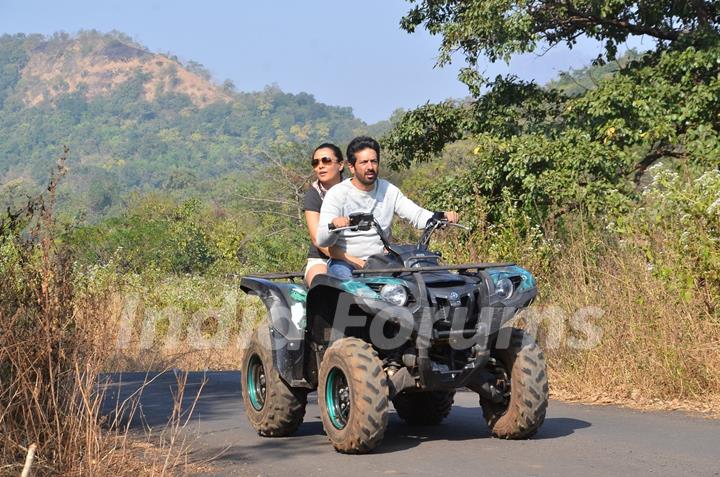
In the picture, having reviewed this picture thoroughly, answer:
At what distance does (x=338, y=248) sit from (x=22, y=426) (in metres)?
2.85

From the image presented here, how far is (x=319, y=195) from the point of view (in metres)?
9.43

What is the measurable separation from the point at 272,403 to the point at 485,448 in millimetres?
1877

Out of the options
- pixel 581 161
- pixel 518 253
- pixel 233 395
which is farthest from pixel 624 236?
pixel 581 161

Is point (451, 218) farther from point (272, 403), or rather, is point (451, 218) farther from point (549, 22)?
point (549, 22)

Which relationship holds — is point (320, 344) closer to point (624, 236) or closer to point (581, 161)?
point (624, 236)

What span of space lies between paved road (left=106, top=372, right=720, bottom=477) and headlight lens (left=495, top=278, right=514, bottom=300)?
3.31ft

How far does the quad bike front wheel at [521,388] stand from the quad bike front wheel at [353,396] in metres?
0.93

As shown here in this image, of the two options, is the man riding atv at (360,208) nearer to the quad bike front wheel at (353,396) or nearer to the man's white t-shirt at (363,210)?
the man's white t-shirt at (363,210)

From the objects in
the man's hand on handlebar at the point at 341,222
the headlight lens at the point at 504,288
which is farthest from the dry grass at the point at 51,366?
the headlight lens at the point at 504,288

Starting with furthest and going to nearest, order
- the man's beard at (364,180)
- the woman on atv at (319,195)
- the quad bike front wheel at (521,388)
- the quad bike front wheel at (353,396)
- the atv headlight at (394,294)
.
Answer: the woman on atv at (319,195) < the man's beard at (364,180) < the quad bike front wheel at (521,388) < the atv headlight at (394,294) < the quad bike front wheel at (353,396)

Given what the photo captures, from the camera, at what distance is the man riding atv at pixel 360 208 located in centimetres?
854

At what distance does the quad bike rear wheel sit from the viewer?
30.7 ft

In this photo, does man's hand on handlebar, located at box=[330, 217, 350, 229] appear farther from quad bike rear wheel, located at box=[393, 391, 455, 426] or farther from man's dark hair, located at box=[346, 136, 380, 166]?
quad bike rear wheel, located at box=[393, 391, 455, 426]

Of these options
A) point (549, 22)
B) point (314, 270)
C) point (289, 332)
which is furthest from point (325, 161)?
point (549, 22)
